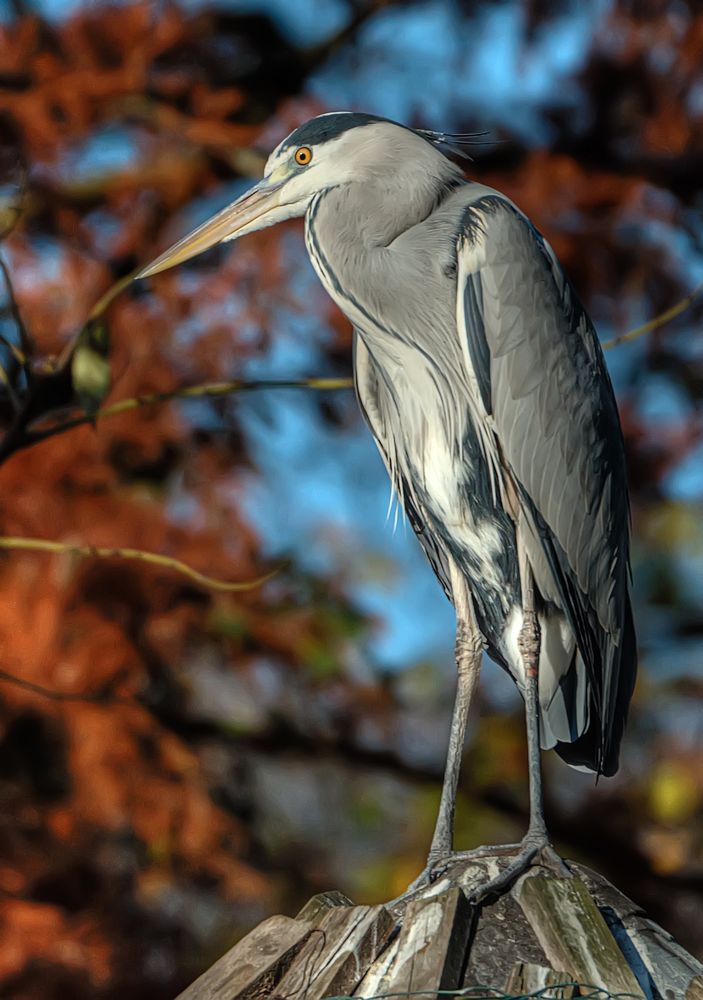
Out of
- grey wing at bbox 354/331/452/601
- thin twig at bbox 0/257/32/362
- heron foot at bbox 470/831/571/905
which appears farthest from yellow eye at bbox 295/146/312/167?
heron foot at bbox 470/831/571/905

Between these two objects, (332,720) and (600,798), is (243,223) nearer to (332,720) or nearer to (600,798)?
(332,720)

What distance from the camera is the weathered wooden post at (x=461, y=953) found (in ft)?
4.12

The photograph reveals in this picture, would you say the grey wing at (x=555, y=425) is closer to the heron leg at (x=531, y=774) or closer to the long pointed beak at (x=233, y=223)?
the heron leg at (x=531, y=774)

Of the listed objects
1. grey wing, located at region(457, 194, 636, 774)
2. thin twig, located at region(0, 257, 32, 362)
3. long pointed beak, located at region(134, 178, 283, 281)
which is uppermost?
long pointed beak, located at region(134, 178, 283, 281)

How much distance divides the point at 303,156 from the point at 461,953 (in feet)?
4.81

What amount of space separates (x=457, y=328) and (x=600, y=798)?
2.59 metres

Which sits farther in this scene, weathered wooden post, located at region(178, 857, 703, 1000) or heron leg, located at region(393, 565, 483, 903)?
heron leg, located at region(393, 565, 483, 903)

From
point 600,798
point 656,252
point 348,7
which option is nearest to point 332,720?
point 600,798

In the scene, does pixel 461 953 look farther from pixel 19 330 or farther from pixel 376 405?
pixel 19 330

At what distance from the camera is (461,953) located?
4.25ft

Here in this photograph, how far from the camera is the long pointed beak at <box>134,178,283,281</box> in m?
2.17

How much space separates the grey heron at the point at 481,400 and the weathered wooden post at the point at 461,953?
16.0 inches

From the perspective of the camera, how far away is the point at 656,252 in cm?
381

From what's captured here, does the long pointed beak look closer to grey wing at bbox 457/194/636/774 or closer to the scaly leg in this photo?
grey wing at bbox 457/194/636/774
